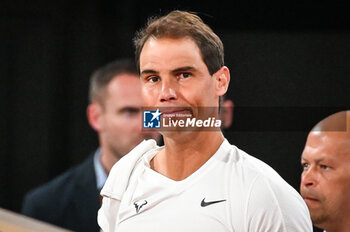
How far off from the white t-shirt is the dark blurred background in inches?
5.9

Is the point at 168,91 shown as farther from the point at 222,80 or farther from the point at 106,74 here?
the point at 106,74

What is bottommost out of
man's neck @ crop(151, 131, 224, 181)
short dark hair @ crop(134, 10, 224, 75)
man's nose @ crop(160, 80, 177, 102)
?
man's neck @ crop(151, 131, 224, 181)

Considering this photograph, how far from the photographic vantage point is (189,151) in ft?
4.84

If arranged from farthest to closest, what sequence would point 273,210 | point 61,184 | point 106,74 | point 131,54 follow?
point 61,184 → point 131,54 → point 106,74 → point 273,210

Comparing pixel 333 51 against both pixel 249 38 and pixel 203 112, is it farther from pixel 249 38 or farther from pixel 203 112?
pixel 203 112

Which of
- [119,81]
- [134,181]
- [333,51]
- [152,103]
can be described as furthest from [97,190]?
[333,51]

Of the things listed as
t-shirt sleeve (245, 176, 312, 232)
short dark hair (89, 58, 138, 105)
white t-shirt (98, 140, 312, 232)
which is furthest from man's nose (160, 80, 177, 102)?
short dark hair (89, 58, 138, 105)

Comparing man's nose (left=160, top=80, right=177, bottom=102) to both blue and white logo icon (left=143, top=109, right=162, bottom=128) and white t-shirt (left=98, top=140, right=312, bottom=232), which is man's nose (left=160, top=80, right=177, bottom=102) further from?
white t-shirt (left=98, top=140, right=312, bottom=232)

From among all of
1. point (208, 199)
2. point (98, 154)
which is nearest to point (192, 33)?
point (208, 199)

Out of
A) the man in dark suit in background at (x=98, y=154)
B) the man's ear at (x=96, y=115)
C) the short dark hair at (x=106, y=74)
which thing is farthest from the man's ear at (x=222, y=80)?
the man's ear at (x=96, y=115)

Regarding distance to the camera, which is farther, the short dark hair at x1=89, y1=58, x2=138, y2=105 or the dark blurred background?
the short dark hair at x1=89, y1=58, x2=138, y2=105

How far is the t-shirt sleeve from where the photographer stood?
131cm

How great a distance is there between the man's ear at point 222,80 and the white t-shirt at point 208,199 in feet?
0.43

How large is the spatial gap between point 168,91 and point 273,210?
38 cm
